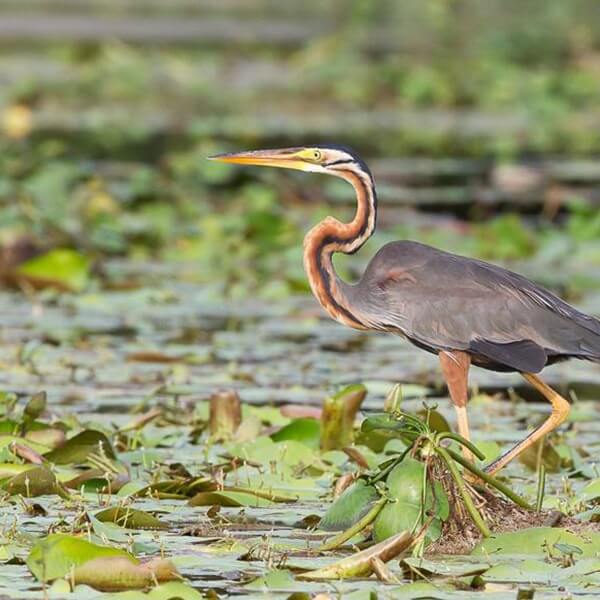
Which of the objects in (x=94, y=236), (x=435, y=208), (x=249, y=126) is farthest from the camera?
(x=249, y=126)

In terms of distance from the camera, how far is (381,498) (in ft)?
17.1

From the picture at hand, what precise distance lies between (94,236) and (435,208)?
3.58m

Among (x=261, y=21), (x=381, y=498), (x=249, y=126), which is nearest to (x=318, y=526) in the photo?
(x=381, y=498)

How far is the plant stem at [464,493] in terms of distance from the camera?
17.0 feet

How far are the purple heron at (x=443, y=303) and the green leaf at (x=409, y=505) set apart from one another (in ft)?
3.29

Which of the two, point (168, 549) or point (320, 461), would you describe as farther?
point (320, 461)

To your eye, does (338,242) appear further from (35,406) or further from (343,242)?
(35,406)

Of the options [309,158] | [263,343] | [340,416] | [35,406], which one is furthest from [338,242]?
[263,343]

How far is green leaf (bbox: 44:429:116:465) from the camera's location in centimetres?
630

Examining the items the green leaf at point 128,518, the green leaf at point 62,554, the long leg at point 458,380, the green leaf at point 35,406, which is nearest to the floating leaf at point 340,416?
the long leg at point 458,380

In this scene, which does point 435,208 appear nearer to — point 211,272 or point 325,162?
point 211,272

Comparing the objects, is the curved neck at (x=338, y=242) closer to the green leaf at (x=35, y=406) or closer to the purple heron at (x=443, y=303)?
the purple heron at (x=443, y=303)

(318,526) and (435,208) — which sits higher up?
(318,526)

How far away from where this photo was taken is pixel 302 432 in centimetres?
684
